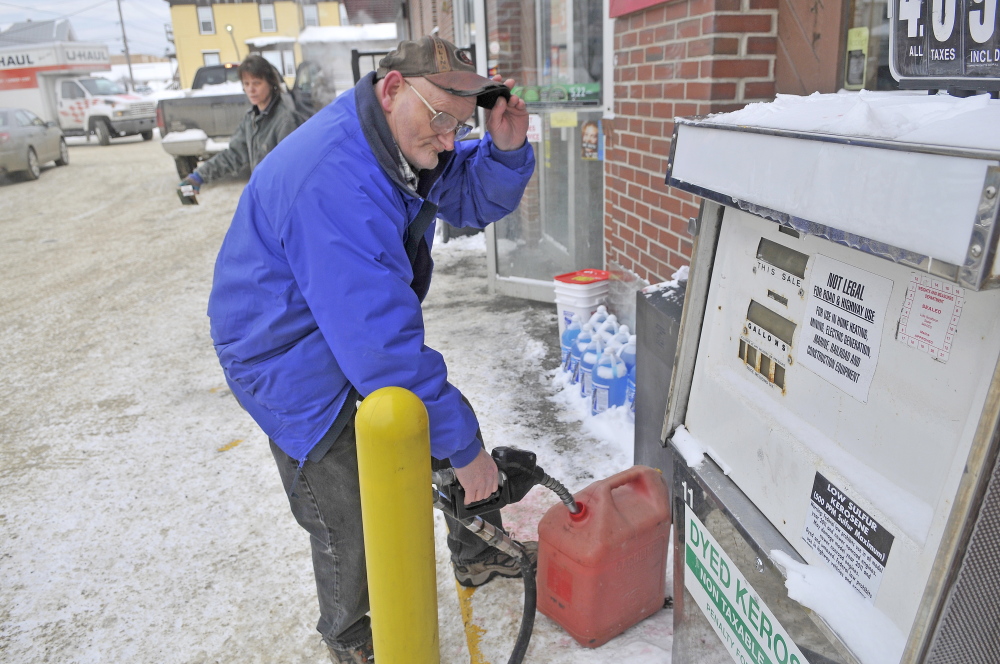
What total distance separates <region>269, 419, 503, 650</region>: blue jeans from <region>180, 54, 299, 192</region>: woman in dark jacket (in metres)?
3.40

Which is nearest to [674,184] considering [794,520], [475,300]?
[794,520]

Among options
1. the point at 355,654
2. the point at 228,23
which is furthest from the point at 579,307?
the point at 228,23

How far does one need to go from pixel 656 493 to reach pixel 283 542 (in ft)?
5.63

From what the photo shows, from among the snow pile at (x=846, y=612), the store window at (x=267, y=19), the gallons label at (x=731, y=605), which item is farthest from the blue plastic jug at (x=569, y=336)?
the store window at (x=267, y=19)

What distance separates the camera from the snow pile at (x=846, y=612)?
1.08 meters

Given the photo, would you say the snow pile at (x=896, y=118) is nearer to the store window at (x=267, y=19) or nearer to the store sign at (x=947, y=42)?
the store sign at (x=947, y=42)

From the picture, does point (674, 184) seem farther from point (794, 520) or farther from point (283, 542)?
point (283, 542)

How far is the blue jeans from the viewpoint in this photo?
205cm

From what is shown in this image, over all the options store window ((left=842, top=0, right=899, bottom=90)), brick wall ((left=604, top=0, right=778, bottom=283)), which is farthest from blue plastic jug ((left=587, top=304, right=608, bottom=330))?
store window ((left=842, top=0, right=899, bottom=90))

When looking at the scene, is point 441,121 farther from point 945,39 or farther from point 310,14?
point 310,14

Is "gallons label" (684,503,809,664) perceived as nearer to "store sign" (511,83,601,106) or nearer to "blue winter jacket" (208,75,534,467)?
"blue winter jacket" (208,75,534,467)

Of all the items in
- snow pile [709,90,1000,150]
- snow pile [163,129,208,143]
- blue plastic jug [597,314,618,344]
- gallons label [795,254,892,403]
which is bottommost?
blue plastic jug [597,314,618,344]

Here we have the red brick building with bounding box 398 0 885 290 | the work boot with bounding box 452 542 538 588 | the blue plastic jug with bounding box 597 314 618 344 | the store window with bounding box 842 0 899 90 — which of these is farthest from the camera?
the blue plastic jug with bounding box 597 314 618 344

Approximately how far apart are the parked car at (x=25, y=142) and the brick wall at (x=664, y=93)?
14.3 m
